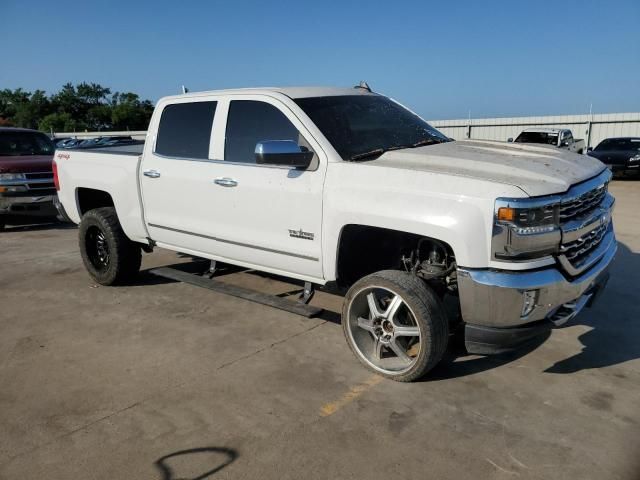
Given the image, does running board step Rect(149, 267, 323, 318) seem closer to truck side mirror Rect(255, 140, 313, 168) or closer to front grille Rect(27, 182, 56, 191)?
truck side mirror Rect(255, 140, 313, 168)

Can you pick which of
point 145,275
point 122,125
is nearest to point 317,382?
point 145,275

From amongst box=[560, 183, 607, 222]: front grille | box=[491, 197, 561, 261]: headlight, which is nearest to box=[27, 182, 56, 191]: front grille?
box=[491, 197, 561, 261]: headlight

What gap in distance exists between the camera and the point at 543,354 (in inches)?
162

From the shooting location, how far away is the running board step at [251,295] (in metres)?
4.20

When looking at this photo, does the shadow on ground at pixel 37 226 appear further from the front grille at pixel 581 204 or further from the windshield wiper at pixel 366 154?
the front grille at pixel 581 204

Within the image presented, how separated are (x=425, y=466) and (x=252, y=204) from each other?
2387mm

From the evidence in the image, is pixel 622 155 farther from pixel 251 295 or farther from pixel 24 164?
pixel 24 164

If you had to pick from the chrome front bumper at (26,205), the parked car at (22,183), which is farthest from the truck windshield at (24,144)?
the chrome front bumper at (26,205)

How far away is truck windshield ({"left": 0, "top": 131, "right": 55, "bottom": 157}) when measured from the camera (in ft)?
34.3

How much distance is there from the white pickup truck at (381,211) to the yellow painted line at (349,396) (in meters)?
0.09

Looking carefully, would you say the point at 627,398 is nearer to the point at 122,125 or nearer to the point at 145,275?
the point at 145,275

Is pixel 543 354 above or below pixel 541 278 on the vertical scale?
below

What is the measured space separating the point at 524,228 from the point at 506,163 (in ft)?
2.02

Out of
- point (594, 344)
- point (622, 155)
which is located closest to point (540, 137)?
point (622, 155)
